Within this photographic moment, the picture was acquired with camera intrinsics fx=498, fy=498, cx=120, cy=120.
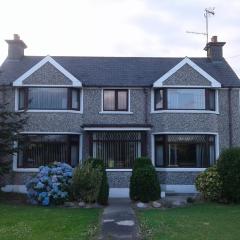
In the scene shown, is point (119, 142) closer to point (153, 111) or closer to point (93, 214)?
point (153, 111)

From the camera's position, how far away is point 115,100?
28203mm

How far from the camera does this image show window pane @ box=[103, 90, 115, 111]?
92.2 ft

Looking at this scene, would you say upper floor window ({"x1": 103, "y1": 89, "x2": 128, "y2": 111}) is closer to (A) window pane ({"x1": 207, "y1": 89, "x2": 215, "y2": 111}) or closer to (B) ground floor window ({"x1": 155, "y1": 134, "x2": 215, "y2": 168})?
(B) ground floor window ({"x1": 155, "y1": 134, "x2": 215, "y2": 168})

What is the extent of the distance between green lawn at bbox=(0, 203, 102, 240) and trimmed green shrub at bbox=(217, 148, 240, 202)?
5.92 meters

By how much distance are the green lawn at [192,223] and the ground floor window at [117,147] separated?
760 cm

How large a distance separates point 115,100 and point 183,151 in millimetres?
4766

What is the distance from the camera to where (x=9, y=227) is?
1477 cm

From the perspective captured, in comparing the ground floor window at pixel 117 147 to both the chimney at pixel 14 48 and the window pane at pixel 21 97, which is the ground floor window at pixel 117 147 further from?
the chimney at pixel 14 48

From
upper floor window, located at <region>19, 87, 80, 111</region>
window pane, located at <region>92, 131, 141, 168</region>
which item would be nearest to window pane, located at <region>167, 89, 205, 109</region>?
window pane, located at <region>92, 131, 141, 168</region>

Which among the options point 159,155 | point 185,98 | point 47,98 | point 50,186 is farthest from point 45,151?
point 185,98

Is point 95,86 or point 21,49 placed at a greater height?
point 21,49

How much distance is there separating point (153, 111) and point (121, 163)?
11.2 ft

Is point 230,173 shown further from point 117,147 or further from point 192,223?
point 117,147

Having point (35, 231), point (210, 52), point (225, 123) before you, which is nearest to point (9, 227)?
point (35, 231)
